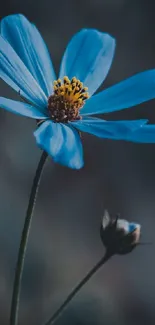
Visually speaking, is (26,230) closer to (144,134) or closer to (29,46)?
(144,134)

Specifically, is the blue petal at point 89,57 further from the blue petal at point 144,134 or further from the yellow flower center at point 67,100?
the blue petal at point 144,134

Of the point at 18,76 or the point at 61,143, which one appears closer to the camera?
the point at 61,143

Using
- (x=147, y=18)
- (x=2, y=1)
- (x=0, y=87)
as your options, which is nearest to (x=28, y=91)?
(x=0, y=87)

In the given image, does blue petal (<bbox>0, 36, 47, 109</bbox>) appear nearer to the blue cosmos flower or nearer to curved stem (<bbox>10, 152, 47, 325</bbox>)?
the blue cosmos flower

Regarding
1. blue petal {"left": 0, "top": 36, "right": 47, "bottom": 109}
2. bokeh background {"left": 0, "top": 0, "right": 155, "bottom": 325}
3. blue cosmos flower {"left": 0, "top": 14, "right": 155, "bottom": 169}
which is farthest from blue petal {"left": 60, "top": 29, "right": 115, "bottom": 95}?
bokeh background {"left": 0, "top": 0, "right": 155, "bottom": 325}

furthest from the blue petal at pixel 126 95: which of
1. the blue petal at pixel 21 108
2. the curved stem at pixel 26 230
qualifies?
the curved stem at pixel 26 230

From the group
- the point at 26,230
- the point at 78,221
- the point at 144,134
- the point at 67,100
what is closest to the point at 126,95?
the point at 67,100
